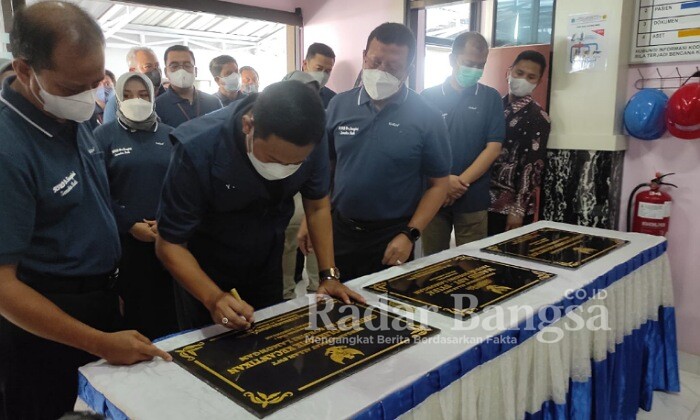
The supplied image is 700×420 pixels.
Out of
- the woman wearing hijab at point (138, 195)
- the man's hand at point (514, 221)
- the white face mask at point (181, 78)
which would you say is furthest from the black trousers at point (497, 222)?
the white face mask at point (181, 78)

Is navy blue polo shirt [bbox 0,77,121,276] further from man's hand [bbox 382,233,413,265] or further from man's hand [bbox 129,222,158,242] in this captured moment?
man's hand [bbox 382,233,413,265]


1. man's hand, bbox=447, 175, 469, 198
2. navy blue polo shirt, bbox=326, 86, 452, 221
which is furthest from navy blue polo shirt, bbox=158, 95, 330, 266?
man's hand, bbox=447, 175, 469, 198

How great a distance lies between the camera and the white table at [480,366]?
0.86 metres

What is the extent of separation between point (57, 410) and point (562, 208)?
2471mm

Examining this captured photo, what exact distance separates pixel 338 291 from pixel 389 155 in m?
0.63

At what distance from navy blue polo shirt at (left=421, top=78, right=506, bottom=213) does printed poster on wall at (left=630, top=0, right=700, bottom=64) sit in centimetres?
77

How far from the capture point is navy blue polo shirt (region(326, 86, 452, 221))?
1789 mm

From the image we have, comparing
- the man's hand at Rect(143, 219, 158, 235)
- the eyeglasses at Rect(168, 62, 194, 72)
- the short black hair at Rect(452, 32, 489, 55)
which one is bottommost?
the man's hand at Rect(143, 219, 158, 235)

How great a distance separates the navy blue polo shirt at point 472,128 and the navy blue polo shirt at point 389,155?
588 millimetres

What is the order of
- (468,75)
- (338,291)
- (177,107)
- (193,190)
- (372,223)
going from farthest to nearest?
(177,107) → (468,75) → (372,223) → (338,291) → (193,190)

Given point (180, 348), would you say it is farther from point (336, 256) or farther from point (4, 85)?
point (336, 256)

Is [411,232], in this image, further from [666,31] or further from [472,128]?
[666,31]

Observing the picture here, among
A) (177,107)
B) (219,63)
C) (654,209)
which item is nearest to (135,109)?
(177,107)

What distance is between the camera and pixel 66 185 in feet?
3.55
